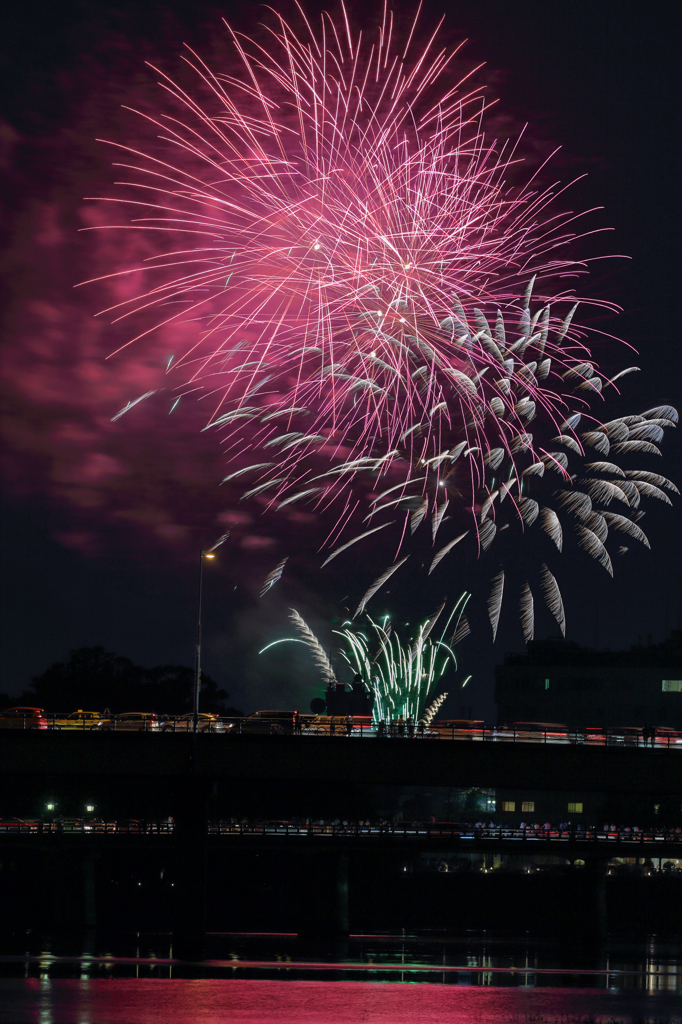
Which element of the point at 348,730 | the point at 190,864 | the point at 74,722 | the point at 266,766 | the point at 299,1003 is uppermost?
the point at 74,722

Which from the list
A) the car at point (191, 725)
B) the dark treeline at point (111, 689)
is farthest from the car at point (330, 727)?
the dark treeline at point (111, 689)

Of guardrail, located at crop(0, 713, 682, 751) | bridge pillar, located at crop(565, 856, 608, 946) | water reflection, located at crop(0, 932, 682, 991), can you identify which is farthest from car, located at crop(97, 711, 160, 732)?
bridge pillar, located at crop(565, 856, 608, 946)

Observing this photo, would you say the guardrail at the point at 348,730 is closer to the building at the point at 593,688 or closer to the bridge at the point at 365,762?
the bridge at the point at 365,762

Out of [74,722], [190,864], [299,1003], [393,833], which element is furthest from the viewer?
[393,833]

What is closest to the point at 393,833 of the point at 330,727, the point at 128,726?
the point at 330,727

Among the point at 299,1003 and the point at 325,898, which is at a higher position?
the point at 299,1003

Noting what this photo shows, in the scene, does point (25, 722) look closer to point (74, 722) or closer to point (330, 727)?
point (74, 722)
